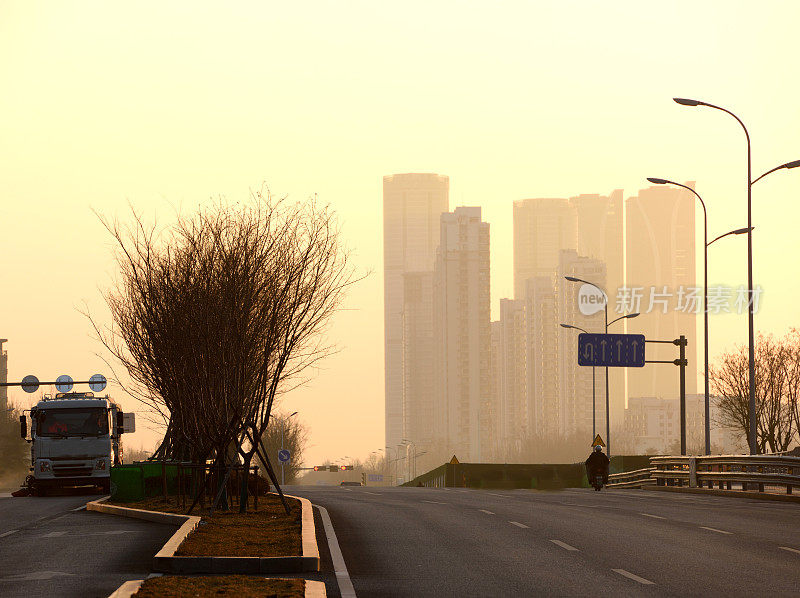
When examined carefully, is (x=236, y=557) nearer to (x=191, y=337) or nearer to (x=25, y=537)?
(x=25, y=537)

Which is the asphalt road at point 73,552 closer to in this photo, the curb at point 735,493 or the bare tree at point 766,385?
the curb at point 735,493

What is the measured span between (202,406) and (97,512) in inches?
268

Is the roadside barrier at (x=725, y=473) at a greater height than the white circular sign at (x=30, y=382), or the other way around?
the white circular sign at (x=30, y=382)

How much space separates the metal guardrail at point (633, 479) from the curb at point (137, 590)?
36.5 metres

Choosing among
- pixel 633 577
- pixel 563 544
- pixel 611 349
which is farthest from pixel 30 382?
pixel 633 577

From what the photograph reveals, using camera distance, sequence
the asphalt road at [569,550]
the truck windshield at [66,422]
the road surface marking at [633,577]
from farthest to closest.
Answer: the truck windshield at [66,422] → the road surface marking at [633,577] → the asphalt road at [569,550]

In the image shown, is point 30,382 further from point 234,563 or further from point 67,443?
point 234,563

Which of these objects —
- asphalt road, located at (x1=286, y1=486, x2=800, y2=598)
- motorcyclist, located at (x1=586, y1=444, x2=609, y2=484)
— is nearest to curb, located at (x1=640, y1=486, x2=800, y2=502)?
motorcyclist, located at (x1=586, y1=444, x2=609, y2=484)

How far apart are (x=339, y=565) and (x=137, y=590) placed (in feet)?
12.2

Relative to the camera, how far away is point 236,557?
1528cm

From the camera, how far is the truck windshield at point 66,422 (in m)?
42.6

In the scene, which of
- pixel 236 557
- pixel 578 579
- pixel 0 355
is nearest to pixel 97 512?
pixel 236 557

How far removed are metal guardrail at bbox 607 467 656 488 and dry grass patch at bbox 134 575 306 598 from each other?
3622 centimetres

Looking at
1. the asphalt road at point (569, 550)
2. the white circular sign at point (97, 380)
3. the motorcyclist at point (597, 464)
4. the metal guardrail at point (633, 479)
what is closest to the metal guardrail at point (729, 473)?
the metal guardrail at point (633, 479)
